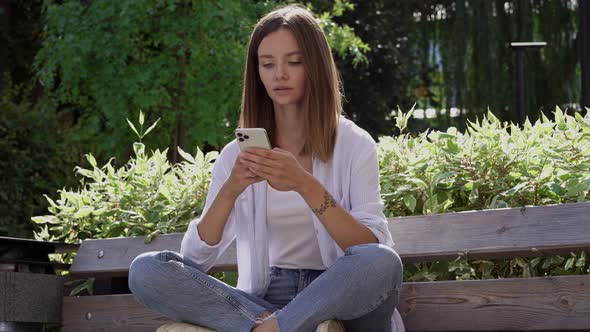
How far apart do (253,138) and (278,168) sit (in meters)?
0.12

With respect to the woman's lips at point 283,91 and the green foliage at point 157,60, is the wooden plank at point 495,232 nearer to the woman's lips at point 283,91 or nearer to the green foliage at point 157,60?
the woman's lips at point 283,91

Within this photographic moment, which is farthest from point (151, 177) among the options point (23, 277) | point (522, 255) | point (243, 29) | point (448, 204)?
point (243, 29)

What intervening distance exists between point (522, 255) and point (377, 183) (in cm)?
52

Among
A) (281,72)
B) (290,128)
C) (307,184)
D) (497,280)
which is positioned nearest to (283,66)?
(281,72)

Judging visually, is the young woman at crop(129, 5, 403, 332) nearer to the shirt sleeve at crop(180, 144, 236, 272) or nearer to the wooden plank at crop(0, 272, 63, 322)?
the shirt sleeve at crop(180, 144, 236, 272)

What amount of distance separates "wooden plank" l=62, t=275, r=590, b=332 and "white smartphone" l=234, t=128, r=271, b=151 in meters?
0.73

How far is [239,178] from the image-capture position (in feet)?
10.4

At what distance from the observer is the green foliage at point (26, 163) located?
349 inches

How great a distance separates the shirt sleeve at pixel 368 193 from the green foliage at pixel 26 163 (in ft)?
19.6

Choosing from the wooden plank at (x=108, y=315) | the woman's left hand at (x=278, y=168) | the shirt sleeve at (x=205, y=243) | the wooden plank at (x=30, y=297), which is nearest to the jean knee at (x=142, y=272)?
the shirt sleeve at (x=205, y=243)

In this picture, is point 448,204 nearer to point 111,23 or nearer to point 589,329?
point 589,329

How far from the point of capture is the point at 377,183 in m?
3.26

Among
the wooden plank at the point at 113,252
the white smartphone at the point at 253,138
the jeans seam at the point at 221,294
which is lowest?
the wooden plank at the point at 113,252

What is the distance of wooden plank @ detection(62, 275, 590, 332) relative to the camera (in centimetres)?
297
